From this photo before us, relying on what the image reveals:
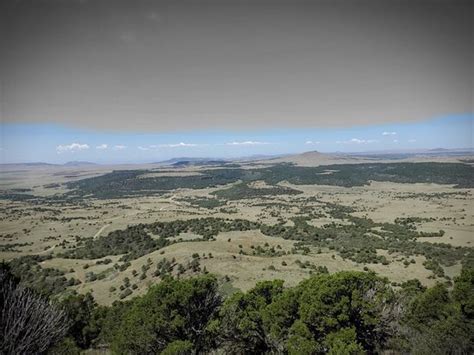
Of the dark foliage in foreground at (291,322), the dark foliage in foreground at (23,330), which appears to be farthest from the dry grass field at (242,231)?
the dark foliage in foreground at (23,330)

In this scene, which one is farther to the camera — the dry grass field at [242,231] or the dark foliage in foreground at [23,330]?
the dry grass field at [242,231]

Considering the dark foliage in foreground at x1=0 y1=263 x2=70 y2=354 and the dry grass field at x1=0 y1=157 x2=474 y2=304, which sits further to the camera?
the dry grass field at x1=0 y1=157 x2=474 y2=304

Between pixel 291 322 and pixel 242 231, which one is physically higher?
pixel 291 322

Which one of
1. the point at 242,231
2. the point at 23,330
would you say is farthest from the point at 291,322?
the point at 242,231

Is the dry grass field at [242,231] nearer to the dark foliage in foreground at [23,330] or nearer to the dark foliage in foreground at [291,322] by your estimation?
the dark foliage in foreground at [291,322]

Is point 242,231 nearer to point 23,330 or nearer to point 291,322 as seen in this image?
point 291,322

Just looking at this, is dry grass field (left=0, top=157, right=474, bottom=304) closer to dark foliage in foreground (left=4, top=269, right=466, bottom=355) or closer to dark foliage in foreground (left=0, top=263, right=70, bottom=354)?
dark foliage in foreground (left=4, top=269, right=466, bottom=355)

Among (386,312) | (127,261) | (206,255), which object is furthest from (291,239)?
(386,312)

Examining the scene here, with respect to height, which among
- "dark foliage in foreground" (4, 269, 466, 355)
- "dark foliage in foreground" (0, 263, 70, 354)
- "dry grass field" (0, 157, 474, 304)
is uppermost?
"dark foliage in foreground" (0, 263, 70, 354)

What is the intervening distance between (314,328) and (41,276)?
43.4m

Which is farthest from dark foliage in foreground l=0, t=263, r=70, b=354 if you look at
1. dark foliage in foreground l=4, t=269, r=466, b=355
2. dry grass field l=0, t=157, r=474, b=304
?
dry grass field l=0, t=157, r=474, b=304

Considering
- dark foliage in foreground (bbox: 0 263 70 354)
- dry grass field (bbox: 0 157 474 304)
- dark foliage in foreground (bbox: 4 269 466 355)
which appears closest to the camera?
dark foliage in foreground (bbox: 0 263 70 354)

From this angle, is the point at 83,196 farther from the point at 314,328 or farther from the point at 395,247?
the point at 314,328

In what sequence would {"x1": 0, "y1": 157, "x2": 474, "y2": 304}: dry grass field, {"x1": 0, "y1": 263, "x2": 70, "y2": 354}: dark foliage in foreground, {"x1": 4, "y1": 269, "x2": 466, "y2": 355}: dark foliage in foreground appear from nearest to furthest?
{"x1": 0, "y1": 263, "x2": 70, "y2": 354}: dark foliage in foreground
{"x1": 4, "y1": 269, "x2": 466, "y2": 355}: dark foliage in foreground
{"x1": 0, "y1": 157, "x2": 474, "y2": 304}: dry grass field
